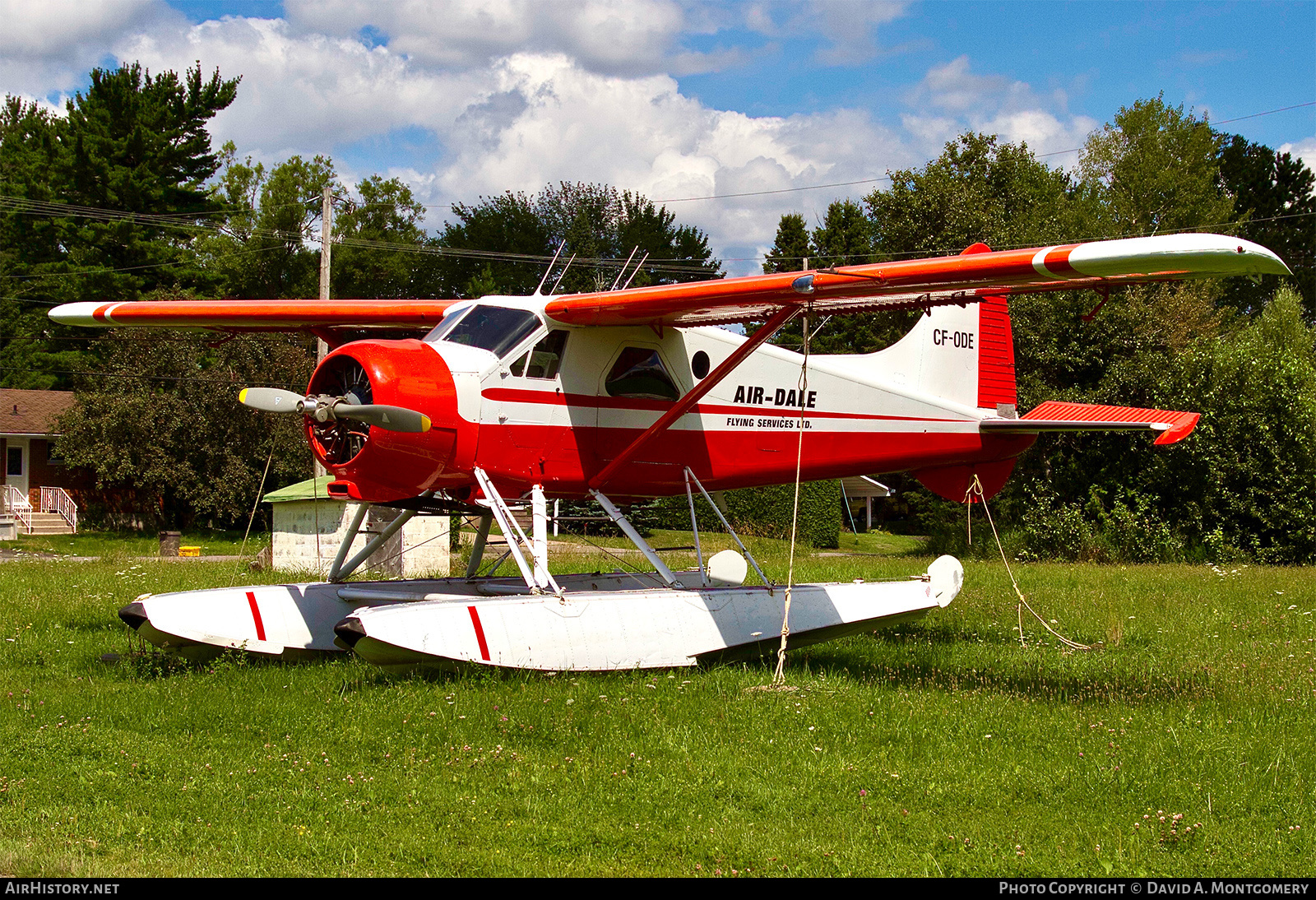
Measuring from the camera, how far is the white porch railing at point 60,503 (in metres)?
36.3

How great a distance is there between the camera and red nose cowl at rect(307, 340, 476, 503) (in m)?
8.88

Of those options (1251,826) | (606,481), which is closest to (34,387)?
(606,481)

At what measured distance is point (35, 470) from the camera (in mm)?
38844

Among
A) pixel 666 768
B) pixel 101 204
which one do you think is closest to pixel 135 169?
pixel 101 204

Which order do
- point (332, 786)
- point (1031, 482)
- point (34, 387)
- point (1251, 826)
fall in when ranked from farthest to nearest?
point (34, 387) < point (1031, 482) < point (332, 786) < point (1251, 826)

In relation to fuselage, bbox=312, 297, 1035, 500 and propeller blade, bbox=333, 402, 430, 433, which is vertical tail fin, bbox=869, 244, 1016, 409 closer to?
fuselage, bbox=312, 297, 1035, 500

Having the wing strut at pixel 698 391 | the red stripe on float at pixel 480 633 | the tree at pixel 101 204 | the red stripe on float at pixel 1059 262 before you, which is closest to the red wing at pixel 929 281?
the red stripe on float at pixel 1059 262

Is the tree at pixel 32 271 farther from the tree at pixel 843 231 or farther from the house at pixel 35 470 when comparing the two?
the tree at pixel 843 231

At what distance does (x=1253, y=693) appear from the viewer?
858 centimetres

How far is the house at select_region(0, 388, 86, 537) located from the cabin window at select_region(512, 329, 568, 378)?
31401 millimetres

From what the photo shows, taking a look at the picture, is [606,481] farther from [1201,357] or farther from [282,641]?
[1201,357]

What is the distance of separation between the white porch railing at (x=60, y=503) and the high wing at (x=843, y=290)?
91.4 feet

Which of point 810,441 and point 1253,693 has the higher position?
point 810,441

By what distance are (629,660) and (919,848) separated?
4.13 m
